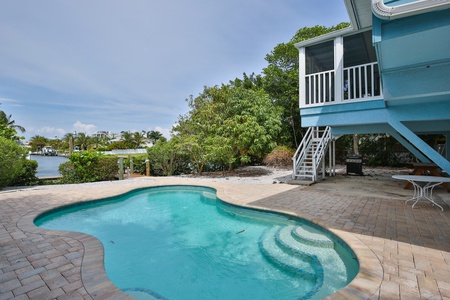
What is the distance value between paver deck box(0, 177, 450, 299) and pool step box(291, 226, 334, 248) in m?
0.21

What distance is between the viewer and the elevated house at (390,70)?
3316mm

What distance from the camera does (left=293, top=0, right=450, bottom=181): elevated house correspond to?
10.9 feet

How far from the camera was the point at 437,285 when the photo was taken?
2.24m

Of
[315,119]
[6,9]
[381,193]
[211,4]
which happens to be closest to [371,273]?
[381,193]

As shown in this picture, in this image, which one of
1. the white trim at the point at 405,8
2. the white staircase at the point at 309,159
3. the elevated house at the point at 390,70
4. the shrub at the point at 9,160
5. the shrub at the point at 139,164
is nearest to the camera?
the white trim at the point at 405,8

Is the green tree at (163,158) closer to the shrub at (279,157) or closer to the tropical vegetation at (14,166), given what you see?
the tropical vegetation at (14,166)

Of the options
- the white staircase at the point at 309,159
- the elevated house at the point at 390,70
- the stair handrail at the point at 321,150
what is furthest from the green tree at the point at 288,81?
the elevated house at the point at 390,70

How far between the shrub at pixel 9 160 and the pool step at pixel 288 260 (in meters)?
9.26

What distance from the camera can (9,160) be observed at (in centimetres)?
799

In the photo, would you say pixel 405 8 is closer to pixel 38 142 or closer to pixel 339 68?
pixel 339 68

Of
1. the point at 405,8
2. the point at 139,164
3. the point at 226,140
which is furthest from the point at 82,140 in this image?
the point at 405,8

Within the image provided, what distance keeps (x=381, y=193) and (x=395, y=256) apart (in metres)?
4.73

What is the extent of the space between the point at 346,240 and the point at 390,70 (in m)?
4.08

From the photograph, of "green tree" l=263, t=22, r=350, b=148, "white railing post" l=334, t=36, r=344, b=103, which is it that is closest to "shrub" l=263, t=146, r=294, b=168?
"green tree" l=263, t=22, r=350, b=148
